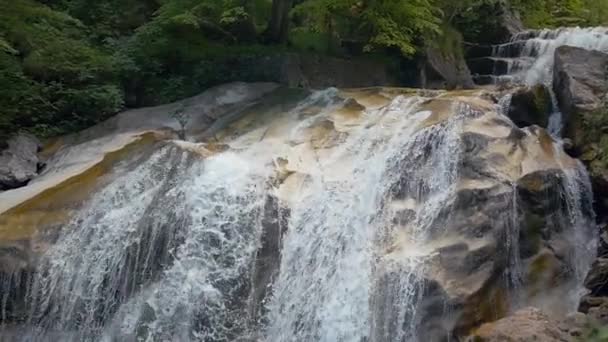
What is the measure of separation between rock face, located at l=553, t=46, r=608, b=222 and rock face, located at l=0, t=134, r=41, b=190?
24.2 feet

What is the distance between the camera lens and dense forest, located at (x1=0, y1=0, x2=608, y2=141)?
33.2 feet

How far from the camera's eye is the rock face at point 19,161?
28.0 feet

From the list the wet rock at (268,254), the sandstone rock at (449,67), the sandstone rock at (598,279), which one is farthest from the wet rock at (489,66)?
the wet rock at (268,254)

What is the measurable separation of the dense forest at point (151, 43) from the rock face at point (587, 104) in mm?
2703

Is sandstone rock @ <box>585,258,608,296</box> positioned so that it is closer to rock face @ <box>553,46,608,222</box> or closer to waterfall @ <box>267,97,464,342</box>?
rock face @ <box>553,46,608,222</box>

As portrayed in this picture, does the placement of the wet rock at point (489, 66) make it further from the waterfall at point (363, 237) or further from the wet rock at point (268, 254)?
the wet rock at point (268, 254)

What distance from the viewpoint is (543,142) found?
25.1 feet

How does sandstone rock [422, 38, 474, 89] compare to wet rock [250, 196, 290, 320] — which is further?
sandstone rock [422, 38, 474, 89]

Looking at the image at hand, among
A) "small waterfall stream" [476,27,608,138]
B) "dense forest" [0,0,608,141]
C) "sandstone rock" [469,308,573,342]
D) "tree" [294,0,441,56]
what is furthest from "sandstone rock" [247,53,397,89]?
"sandstone rock" [469,308,573,342]

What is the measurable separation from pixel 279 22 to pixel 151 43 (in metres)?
2.36

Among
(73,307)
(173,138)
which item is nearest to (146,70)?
(173,138)

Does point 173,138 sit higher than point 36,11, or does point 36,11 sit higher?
point 36,11

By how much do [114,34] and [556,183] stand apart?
839cm

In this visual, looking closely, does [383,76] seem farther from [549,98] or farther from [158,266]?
[158,266]
